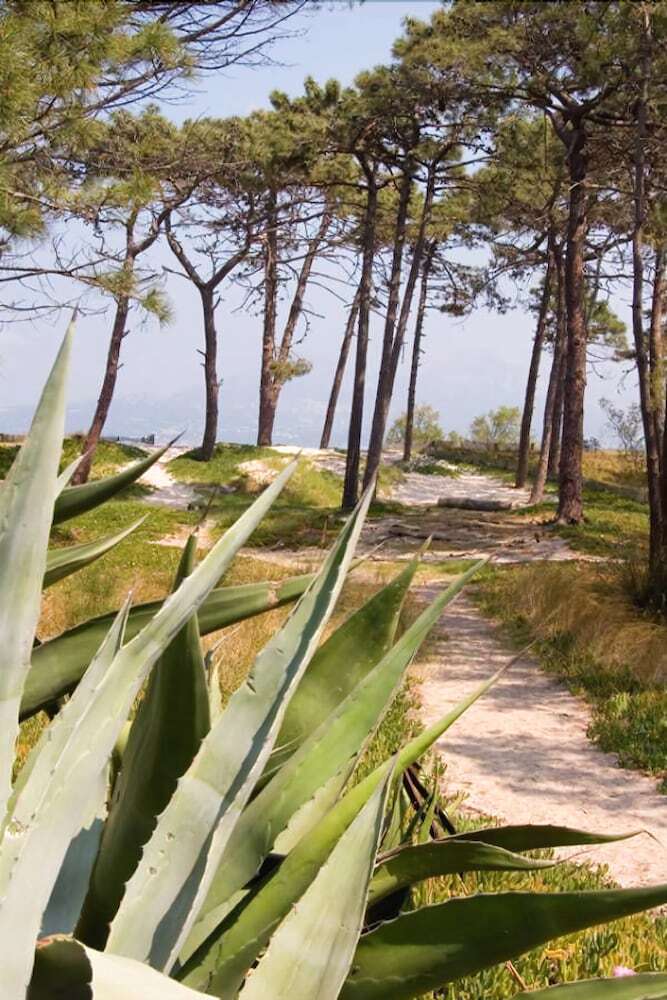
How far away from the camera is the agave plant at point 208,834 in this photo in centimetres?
85

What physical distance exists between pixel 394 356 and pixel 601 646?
Result: 16.3 meters

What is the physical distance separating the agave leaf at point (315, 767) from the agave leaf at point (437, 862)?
0.13 m

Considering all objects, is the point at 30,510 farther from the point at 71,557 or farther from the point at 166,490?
the point at 166,490

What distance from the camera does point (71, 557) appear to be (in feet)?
5.25

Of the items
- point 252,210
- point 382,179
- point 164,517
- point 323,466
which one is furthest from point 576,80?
point 323,466

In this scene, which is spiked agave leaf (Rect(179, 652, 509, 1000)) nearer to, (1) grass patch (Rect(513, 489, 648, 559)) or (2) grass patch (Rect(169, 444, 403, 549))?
(1) grass patch (Rect(513, 489, 648, 559))

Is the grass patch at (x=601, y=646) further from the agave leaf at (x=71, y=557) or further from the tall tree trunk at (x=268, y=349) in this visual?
the tall tree trunk at (x=268, y=349)

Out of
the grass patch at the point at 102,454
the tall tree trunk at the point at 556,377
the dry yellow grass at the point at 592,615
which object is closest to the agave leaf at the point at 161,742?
the dry yellow grass at the point at 592,615

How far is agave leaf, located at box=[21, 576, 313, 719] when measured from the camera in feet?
4.77

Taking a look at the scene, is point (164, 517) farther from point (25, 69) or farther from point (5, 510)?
point (5, 510)

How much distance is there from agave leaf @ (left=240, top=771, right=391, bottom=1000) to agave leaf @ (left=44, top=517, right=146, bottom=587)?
73 centimetres

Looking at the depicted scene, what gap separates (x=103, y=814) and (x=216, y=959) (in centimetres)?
24

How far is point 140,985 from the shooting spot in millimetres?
753

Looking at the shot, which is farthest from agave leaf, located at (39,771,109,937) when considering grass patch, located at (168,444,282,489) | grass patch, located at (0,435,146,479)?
grass patch, located at (168,444,282,489)
